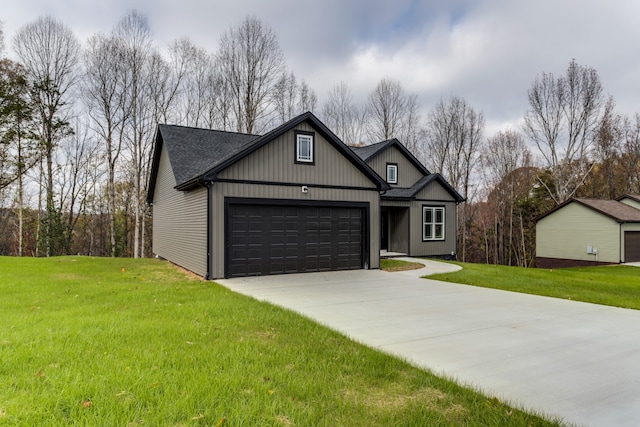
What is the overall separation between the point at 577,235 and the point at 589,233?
76cm

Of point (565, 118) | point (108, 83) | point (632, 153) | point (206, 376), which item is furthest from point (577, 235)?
point (108, 83)

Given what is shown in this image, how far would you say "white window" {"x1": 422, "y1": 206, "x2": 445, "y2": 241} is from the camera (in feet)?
61.7

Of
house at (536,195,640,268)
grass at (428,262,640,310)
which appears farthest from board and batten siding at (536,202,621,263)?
grass at (428,262,640,310)

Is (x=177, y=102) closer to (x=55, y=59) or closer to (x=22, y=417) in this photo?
(x=55, y=59)

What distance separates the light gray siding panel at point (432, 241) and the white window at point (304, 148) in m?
8.03

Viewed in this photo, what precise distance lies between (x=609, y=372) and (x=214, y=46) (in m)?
26.8

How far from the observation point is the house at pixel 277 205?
1085 centimetres

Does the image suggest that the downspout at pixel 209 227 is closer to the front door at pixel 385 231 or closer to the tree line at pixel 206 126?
the front door at pixel 385 231

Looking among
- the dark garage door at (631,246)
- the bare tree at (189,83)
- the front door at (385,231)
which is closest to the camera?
the front door at (385,231)

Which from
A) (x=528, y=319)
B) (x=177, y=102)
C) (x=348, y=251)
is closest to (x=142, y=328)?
(x=528, y=319)

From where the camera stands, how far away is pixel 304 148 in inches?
480

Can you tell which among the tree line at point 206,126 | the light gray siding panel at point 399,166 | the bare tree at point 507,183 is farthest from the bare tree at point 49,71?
the bare tree at point 507,183

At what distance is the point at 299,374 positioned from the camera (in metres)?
3.75

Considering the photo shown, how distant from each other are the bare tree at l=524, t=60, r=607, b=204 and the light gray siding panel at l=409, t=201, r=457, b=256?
39.1ft
